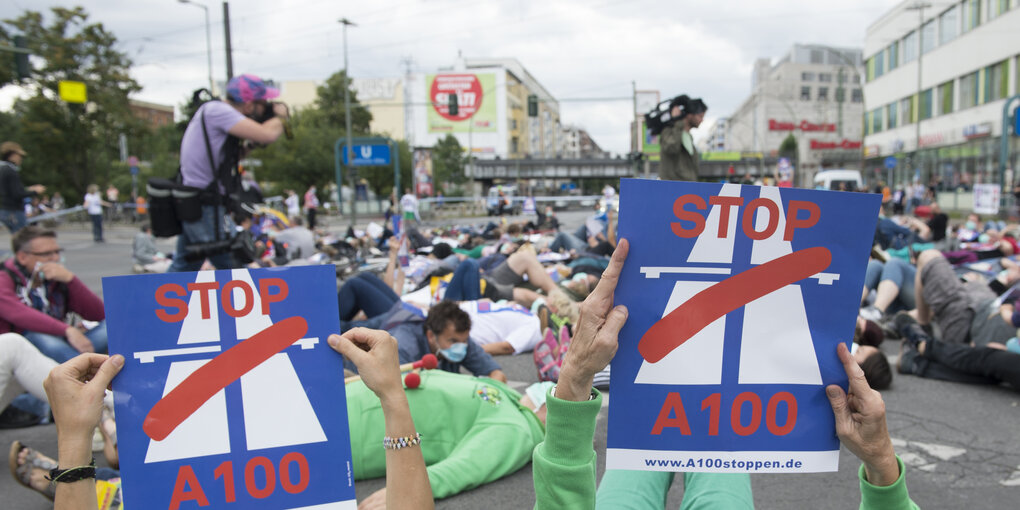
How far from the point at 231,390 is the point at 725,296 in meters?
1.19

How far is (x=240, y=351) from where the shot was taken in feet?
5.17

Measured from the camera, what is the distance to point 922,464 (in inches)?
132

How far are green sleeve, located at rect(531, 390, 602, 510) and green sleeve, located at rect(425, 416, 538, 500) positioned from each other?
1.50 meters

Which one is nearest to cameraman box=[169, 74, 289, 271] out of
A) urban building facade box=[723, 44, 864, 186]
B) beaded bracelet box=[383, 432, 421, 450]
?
beaded bracelet box=[383, 432, 421, 450]

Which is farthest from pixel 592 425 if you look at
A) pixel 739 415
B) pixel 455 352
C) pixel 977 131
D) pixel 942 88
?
pixel 942 88

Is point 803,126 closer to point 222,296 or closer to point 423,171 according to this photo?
point 423,171

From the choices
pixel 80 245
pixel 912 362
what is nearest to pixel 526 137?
pixel 80 245

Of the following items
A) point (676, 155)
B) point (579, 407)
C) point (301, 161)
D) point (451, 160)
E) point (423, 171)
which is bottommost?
point (579, 407)

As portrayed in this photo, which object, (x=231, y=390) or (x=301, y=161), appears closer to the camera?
(x=231, y=390)

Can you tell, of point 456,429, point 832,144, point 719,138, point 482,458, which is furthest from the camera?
point 719,138

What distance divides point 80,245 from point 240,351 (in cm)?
2031

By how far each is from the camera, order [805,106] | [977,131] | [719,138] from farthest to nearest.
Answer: [719,138], [805,106], [977,131]

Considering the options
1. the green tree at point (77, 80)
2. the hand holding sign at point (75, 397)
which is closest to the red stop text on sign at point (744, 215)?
the hand holding sign at point (75, 397)

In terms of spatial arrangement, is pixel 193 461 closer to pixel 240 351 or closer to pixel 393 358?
pixel 240 351
